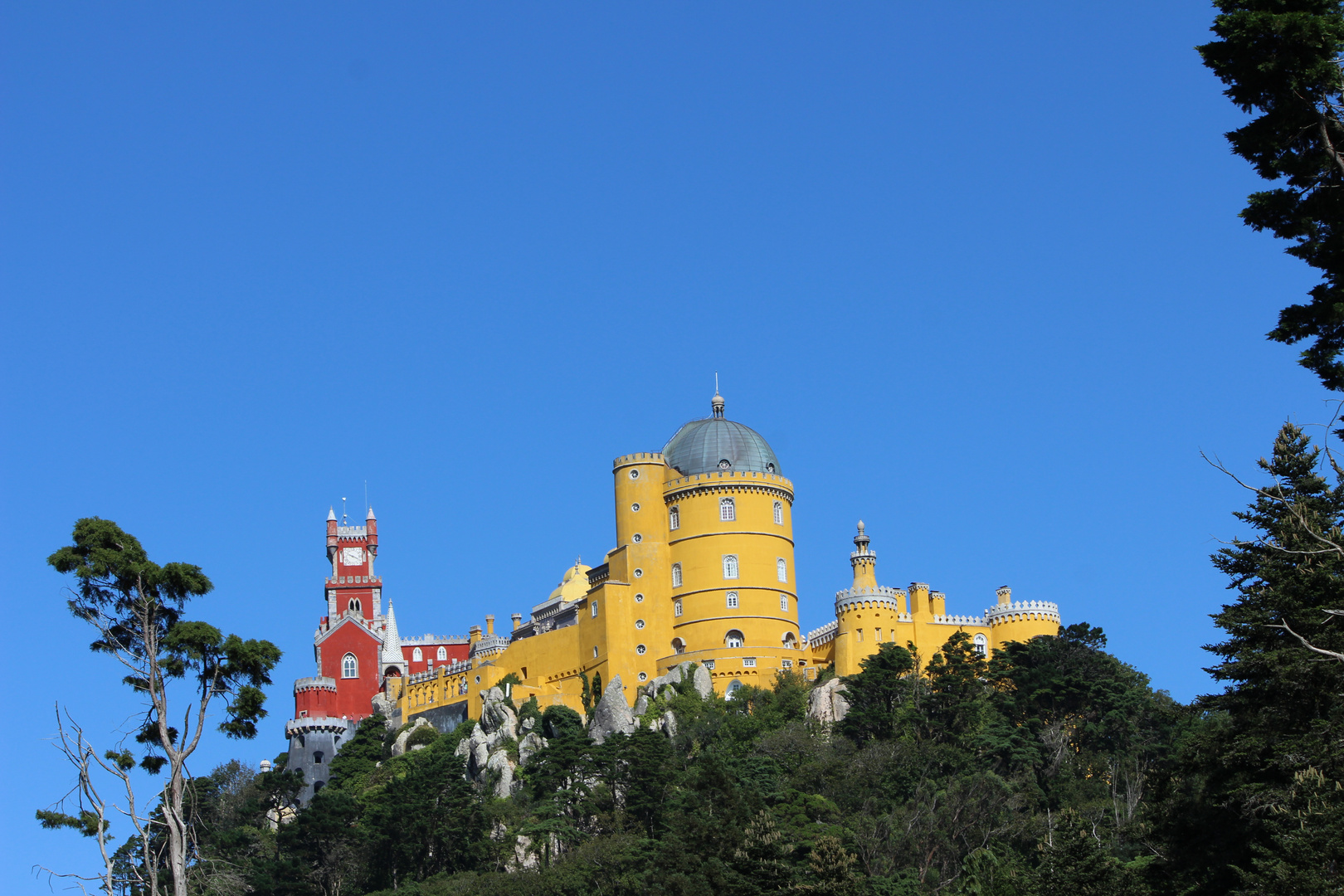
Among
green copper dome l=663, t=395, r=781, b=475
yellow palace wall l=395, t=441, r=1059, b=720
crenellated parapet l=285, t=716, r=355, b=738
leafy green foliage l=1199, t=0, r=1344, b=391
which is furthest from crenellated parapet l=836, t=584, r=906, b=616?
leafy green foliage l=1199, t=0, r=1344, b=391

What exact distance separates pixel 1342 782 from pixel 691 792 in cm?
2989

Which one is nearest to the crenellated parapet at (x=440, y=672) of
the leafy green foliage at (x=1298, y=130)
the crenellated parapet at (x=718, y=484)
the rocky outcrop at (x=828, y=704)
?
the crenellated parapet at (x=718, y=484)

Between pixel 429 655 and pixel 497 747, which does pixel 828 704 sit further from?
pixel 429 655

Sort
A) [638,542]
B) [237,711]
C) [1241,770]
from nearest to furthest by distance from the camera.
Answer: [237,711] → [1241,770] → [638,542]

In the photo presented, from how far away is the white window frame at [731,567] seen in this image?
81.6m

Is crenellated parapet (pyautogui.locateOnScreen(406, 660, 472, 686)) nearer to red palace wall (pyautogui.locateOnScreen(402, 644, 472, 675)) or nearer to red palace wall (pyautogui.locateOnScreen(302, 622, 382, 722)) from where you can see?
red palace wall (pyautogui.locateOnScreen(302, 622, 382, 722))

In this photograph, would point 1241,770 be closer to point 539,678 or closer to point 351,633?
point 539,678

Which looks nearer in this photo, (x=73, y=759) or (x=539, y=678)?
(x=73, y=759)

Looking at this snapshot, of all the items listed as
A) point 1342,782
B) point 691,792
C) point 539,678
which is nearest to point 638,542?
point 539,678

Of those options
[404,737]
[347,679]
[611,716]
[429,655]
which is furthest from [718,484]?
[347,679]

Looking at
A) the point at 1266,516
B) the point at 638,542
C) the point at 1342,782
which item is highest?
the point at 638,542

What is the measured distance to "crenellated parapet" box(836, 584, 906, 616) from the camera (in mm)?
77375

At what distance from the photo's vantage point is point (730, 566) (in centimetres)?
8175

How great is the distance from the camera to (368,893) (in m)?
69.1
